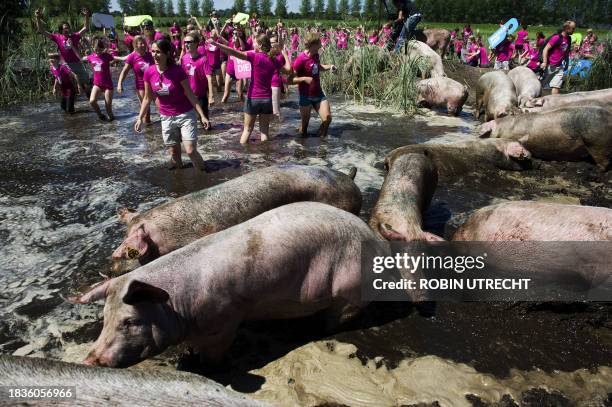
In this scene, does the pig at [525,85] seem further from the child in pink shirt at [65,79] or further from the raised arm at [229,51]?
the child in pink shirt at [65,79]

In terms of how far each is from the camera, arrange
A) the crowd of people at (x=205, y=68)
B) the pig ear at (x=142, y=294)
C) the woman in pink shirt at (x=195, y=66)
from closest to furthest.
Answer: the pig ear at (x=142, y=294) → the crowd of people at (x=205, y=68) → the woman in pink shirt at (x=195, y=66)

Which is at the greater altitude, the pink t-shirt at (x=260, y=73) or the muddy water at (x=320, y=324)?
the pink t-shirt at (x=260, y=73)

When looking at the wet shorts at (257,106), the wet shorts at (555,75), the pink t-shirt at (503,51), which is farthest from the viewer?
the pink t-shirt at (503,51)

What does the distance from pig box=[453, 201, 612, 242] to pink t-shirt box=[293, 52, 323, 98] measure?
503cm

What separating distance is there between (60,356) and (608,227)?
16.6 feet

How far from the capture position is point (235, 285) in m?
3.50

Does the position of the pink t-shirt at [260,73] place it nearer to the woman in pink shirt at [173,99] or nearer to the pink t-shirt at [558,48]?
the woman in pink shirt at [173,99]

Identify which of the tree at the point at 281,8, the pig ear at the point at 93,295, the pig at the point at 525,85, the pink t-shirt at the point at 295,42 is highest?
the tree at the point at 281,8

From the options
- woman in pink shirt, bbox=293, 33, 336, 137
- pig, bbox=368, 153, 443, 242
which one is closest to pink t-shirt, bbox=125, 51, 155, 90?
woman in pink shirt, bbox=293, 33, 336, 137

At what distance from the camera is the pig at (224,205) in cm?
446

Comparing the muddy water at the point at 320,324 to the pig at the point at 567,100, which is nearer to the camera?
the muddy water at the point at 320,324

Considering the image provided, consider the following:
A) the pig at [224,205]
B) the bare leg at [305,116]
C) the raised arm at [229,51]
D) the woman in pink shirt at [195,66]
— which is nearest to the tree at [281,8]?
the woman in pink shirt at [195,66]

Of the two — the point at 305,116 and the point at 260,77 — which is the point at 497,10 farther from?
the point at 260,77

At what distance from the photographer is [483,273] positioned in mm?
4738
